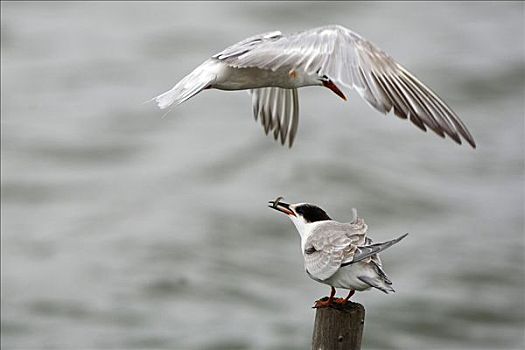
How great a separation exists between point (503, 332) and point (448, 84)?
5.33 m

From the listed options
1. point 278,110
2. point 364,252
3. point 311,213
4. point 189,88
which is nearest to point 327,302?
point 364,252

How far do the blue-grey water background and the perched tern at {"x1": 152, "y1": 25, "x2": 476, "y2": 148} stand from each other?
5.92 metres

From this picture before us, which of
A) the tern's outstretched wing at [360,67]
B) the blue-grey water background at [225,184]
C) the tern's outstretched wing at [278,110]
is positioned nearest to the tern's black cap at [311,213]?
the tern's outstretched wing at [360,67]

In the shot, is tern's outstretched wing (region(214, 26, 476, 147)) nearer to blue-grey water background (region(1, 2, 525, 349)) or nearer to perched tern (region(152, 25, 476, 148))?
perched tern (region(152, 25, 476, 148))

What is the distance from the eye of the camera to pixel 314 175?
14.3 meters

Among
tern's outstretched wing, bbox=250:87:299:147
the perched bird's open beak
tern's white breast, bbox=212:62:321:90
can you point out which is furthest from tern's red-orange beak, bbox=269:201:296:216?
tern's outstretched wing, bbox=250:87:299:147

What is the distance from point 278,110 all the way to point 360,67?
1410 millimetres

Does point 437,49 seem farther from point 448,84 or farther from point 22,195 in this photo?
point 22,195

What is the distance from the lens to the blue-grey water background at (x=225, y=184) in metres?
11.8

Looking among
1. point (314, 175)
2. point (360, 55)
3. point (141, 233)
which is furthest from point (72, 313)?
point (360, 55)

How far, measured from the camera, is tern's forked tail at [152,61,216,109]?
5.15 meters

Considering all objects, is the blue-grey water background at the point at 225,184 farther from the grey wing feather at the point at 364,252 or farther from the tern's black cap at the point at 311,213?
the grey wing feather at the point at 364,252

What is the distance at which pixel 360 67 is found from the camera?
16.0ft

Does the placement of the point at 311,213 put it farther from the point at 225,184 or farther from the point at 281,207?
the point at 225,184
